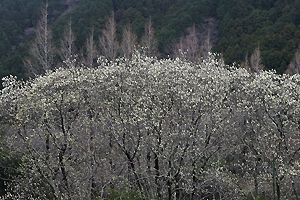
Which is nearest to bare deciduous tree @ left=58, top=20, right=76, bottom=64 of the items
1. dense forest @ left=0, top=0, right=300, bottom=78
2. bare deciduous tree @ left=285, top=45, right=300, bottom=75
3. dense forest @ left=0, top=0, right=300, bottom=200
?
dense forest @ left=0, top=0, right=300, bottom=78

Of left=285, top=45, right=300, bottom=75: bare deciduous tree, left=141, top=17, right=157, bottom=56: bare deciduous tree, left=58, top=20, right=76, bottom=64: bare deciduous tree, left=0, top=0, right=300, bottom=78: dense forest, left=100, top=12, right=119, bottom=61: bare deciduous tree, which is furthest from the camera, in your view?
left=0, top=0, right=300, bottom=78: dense forest

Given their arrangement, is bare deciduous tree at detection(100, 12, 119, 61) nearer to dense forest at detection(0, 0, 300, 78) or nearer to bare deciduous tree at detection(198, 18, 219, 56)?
dense forest at detection(0, 0, 300, 78)

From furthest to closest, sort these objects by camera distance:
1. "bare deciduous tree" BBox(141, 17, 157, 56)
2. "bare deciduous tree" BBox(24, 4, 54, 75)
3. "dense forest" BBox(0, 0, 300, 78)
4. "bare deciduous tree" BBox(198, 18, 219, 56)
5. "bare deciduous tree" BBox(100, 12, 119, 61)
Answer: "bare deciduous tree" BBox(198, 18, 219, 56) < "dense forest" BBox(0, 0, 300, 78) < "bare deciduous tree" BBox(141, 17, 157, 56) < "bare deciduous tree" BBox(100, 12, 119, 61) < "bare deciduous tree" BBox(24, 4, 54, 75)

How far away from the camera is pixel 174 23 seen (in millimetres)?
41812

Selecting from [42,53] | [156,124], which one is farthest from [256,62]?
[42,53]

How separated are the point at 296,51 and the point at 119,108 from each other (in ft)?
85.6

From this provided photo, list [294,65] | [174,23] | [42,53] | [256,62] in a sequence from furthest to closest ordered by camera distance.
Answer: [174,23] → [42,53] → [256,62] → [294,65]

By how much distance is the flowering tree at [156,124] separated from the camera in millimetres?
11070

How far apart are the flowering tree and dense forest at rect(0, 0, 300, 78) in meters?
20.6

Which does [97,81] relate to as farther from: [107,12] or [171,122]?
[107,12]

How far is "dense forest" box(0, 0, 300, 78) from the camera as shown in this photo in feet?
105

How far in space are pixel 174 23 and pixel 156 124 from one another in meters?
34.7

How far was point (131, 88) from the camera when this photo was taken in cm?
1242

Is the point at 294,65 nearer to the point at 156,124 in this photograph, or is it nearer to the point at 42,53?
the point at 156,124
